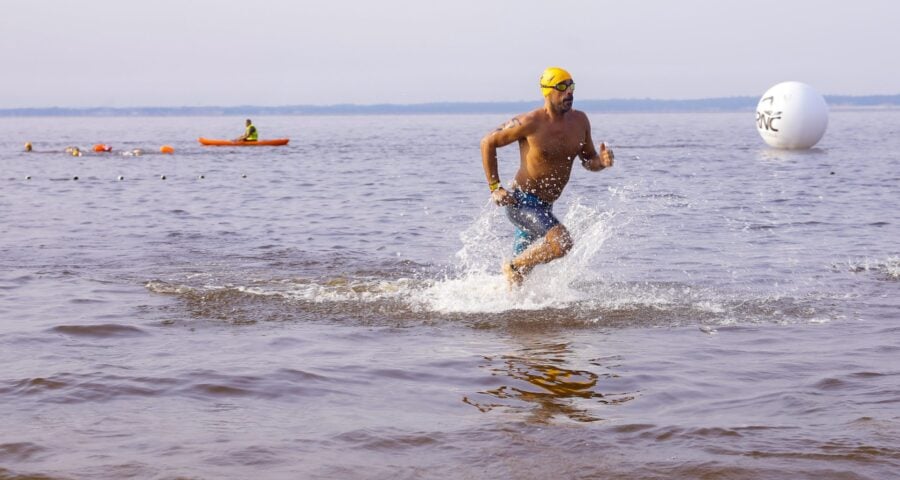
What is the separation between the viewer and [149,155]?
4381 cm

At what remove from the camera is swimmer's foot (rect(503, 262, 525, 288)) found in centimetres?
958

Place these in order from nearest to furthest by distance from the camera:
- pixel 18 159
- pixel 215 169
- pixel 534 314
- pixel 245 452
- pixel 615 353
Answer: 1. pixel 245 452
2. pixel 615 353
3. pixel 534 314
4. pixel 215 169
5. pixel 18 159

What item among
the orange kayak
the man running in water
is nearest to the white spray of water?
the man running in water

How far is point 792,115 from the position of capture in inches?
1394

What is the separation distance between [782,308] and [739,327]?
1050 millimetres

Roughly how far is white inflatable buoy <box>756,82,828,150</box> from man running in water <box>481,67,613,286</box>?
27.1 metres

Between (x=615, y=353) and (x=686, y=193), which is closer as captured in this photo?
(x=615, y=353)

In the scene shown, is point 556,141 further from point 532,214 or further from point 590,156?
point 532,214

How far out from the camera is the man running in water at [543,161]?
355 inches

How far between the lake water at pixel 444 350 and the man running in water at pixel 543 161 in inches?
21.0

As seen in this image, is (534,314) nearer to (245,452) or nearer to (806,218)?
(245,452)

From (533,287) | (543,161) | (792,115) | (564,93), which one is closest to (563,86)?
(564,93)

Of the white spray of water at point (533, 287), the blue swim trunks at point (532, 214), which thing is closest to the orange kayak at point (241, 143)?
the white spray of water at point (533, 287)

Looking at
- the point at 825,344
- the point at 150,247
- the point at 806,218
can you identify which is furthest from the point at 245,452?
the point at 806,218
